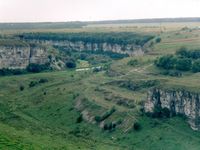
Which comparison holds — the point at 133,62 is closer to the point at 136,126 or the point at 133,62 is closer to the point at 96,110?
the point at 96,110

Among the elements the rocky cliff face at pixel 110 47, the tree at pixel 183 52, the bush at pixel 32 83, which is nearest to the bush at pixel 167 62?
the tree at pixel 183 52

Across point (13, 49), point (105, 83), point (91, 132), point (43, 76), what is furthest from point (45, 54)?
point (91, 132)

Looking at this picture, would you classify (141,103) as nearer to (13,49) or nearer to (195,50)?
(195,50)

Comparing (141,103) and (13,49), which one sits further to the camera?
(13,49)

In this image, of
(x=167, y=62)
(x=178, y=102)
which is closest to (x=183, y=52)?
(x=167, y=62)

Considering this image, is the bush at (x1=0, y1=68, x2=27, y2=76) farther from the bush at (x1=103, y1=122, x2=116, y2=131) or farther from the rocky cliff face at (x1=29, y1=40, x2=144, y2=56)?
the bush at (x1=103, y1=122, x2=116, y2=131)

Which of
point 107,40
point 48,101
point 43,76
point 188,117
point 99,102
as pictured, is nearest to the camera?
point 188,117

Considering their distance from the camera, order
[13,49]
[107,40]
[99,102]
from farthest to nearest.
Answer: [107,40] < [13,49] < [99,102]
